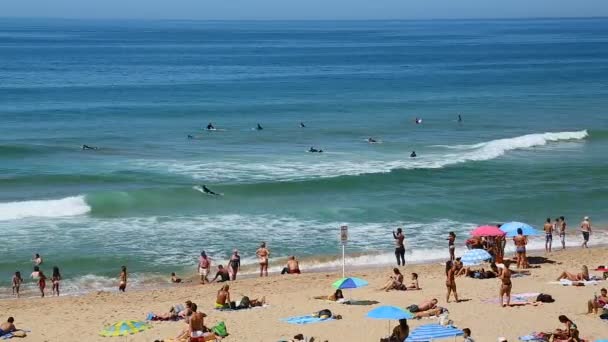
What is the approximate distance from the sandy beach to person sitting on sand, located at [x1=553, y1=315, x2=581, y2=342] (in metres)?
0.91

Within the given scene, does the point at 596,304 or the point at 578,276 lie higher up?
the point at 578,276

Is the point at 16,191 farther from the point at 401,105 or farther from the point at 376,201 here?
the point at 401,105

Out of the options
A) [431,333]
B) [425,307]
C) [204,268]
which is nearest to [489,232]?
[425,307]

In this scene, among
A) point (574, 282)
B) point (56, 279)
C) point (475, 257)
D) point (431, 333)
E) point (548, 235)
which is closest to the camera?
point (431, 333)

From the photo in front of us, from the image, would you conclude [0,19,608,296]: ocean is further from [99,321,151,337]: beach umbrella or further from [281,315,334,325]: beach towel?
[281,315,334,325]: beach towel

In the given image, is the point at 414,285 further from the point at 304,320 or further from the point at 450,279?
the point at 304,320

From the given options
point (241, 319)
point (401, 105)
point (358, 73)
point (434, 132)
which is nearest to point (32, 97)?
point (401, 105)

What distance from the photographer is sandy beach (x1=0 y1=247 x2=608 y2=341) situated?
1855cm

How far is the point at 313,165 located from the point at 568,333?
2659 cm

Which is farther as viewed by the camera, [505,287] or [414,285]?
[414,285]

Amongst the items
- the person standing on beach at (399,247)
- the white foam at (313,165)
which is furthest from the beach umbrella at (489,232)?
the white foam at (313,165)

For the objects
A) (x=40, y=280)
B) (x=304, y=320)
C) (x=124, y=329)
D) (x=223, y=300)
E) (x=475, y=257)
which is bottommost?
(x=124, y=329)

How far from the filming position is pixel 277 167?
139ft

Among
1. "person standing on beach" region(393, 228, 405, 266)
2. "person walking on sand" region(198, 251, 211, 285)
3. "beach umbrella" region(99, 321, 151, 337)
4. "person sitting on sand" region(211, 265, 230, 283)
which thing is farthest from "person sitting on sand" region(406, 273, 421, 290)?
"beach umbrella" region(99, 321, 151, 337)
